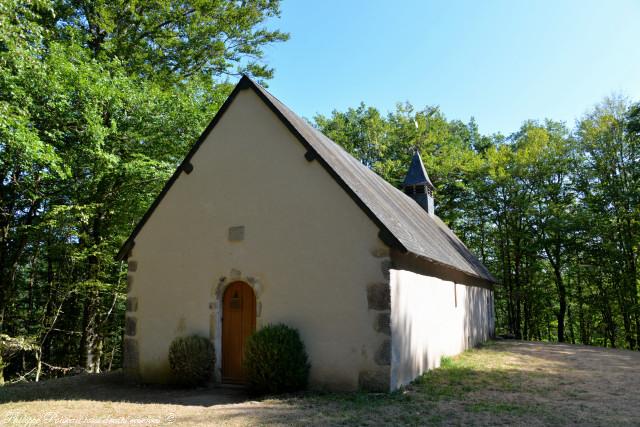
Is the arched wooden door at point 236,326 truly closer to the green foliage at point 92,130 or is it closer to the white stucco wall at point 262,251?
the white stucco wall at point 262,251

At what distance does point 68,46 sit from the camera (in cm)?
1426

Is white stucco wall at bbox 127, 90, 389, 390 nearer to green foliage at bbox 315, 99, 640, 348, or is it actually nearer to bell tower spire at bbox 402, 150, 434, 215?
bell tower spire at bbox 402, 150, 434, 215

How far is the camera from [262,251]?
30.2 ft

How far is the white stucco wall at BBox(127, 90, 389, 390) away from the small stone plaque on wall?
96 mm

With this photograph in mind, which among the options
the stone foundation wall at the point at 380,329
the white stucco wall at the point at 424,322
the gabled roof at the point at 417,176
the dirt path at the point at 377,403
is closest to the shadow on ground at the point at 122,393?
the dirt path at the point at 377,403

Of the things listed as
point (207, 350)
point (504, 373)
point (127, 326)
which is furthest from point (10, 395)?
point (504, 373)

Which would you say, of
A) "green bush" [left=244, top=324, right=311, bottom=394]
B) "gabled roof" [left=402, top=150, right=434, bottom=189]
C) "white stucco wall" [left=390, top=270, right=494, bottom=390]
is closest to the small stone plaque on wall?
"green bush" [left=244, top=324, right=311, bottom=394]

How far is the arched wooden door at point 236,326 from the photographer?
9.20 meters

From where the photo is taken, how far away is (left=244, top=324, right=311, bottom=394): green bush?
25.9ft

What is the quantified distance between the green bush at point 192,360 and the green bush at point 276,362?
1.21m

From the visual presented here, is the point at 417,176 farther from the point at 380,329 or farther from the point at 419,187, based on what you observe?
the point at 380,329

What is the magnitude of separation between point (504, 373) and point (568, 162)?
1886 cm

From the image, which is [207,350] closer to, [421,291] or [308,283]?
[308,283]

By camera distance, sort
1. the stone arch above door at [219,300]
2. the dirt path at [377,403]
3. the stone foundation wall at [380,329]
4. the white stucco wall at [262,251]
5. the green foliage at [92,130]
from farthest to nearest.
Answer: the green foliage at [92,130]
the stone arch above door at [219,300]
the white stucco wall at [262,251]
the stone foundation wall at [380,329]
the dirt path at [377,403]
